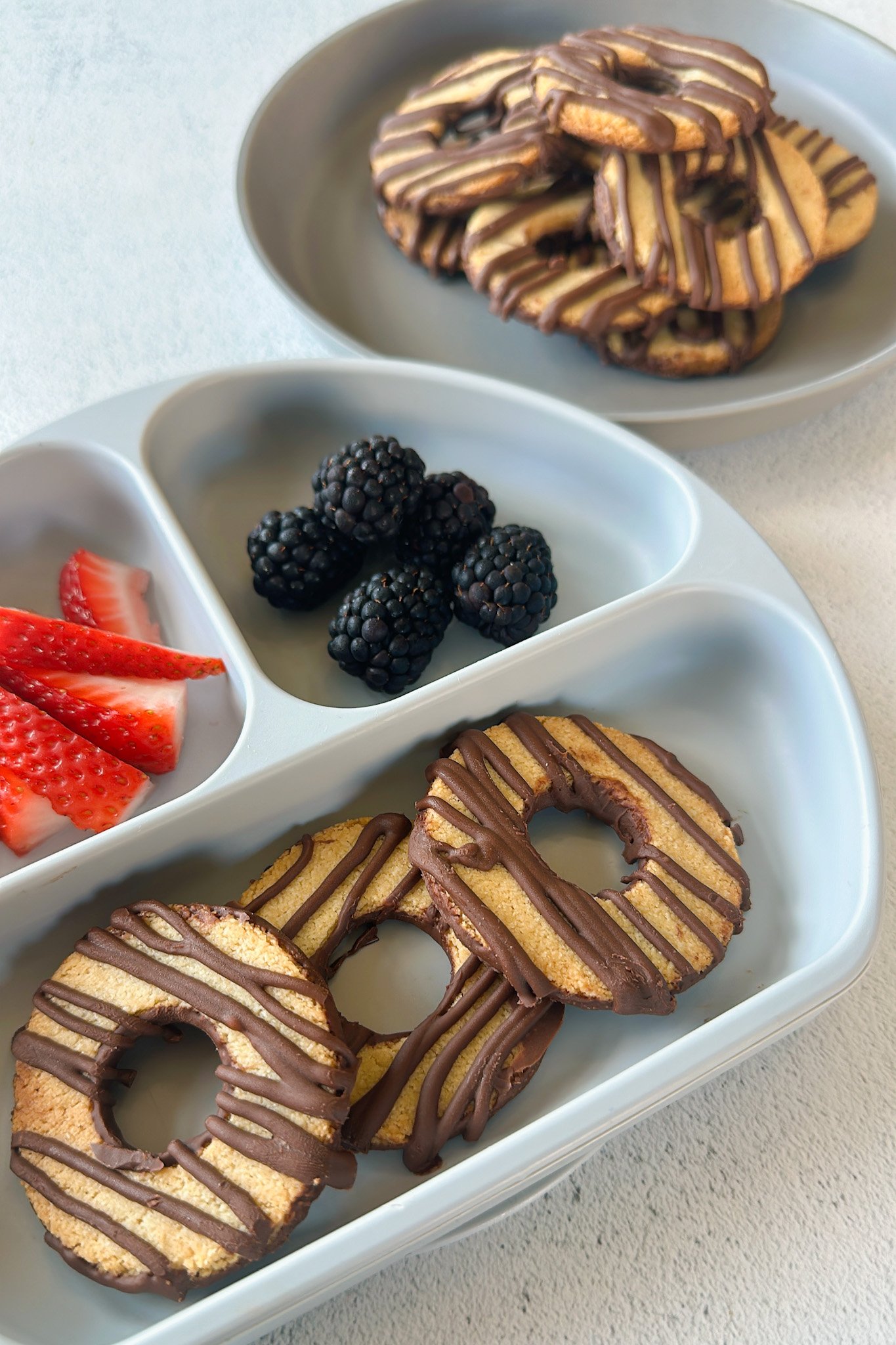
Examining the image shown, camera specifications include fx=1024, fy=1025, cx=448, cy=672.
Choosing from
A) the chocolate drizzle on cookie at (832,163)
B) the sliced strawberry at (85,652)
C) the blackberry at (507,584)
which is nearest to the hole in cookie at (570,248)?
the chocolate drizzle on cookie at (832,163)

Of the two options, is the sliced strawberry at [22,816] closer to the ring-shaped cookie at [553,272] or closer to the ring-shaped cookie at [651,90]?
the ring-shaped cookie at [553,272]

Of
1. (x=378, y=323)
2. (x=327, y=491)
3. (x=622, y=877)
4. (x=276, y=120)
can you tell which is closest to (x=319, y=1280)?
(x=622, y=877)

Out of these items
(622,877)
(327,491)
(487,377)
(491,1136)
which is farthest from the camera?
(487,377)

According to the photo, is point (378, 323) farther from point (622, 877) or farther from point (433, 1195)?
point (433, 1195)

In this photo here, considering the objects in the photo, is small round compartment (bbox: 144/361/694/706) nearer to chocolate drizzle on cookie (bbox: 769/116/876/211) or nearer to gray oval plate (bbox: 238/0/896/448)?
gray oval plate (bbox: 238/0/896/448)

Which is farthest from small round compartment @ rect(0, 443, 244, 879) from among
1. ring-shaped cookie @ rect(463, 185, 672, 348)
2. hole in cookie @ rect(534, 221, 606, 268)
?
hole in cookie @ rect(534, 221, 606, 268)

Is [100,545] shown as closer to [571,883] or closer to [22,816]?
[22,816]
